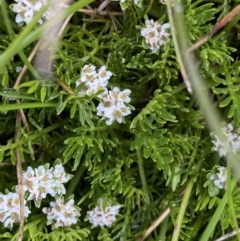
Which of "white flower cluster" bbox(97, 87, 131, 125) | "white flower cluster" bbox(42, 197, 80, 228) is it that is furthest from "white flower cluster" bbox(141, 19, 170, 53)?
"white flower cluster" bbox(42, 197, 80, 228)

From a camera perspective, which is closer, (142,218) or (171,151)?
(171,151)

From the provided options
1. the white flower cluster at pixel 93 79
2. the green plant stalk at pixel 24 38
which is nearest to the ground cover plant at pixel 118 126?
the white flower cluster at pixel 93 79

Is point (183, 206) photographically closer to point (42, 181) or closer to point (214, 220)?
point (214, 220)

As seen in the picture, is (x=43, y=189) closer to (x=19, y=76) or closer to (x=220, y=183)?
(x=19, y=76)

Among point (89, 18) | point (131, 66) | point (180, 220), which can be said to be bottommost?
point (180, 220)

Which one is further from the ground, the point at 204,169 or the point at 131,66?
the point at 131,66

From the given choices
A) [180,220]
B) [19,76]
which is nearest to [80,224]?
[180,220]

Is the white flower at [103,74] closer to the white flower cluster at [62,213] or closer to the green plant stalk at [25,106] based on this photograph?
the green plant stalk at [25,106]
